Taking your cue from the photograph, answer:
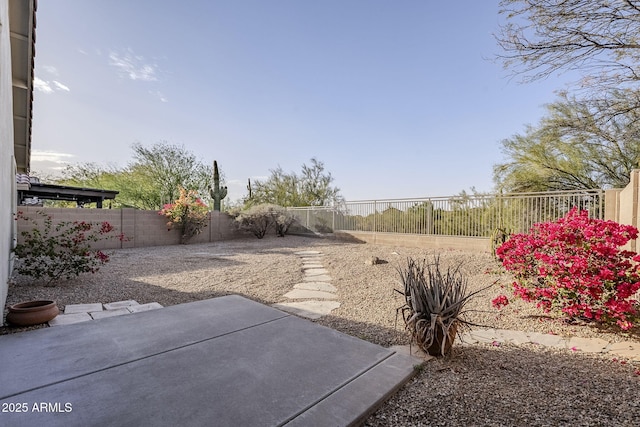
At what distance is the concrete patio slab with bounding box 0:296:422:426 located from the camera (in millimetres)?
1487

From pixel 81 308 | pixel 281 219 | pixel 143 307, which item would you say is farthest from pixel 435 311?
pixel 281 219

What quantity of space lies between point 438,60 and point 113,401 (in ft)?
33.5

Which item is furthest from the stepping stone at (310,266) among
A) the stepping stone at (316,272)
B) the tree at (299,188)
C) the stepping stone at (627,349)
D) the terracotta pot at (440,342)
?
the tree at (299,188)

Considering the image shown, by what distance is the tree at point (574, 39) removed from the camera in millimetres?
4324

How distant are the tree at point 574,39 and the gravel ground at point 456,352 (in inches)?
148

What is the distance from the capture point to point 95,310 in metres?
3.31

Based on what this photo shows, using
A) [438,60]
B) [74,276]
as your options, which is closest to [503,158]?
[438,60]

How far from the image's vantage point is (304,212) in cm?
1402

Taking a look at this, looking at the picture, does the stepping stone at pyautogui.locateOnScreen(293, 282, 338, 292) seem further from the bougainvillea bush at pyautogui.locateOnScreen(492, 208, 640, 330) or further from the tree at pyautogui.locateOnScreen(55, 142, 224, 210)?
the tree at pyautogui.locateOnScreen(55, 142, 224, 210)

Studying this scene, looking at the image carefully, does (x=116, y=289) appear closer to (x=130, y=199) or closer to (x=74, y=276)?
(x=74, y=276)

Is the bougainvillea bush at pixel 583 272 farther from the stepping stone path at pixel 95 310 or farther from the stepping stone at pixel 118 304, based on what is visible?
the stepping stone at pixel 118 304

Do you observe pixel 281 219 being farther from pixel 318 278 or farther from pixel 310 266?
pixel 318 278

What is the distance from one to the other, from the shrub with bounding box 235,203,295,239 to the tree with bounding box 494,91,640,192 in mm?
8639

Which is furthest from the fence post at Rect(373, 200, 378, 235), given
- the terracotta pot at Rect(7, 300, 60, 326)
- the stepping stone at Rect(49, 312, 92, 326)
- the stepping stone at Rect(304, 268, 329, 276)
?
the terracotta pot at Rect(7, 300, 60, 326)
